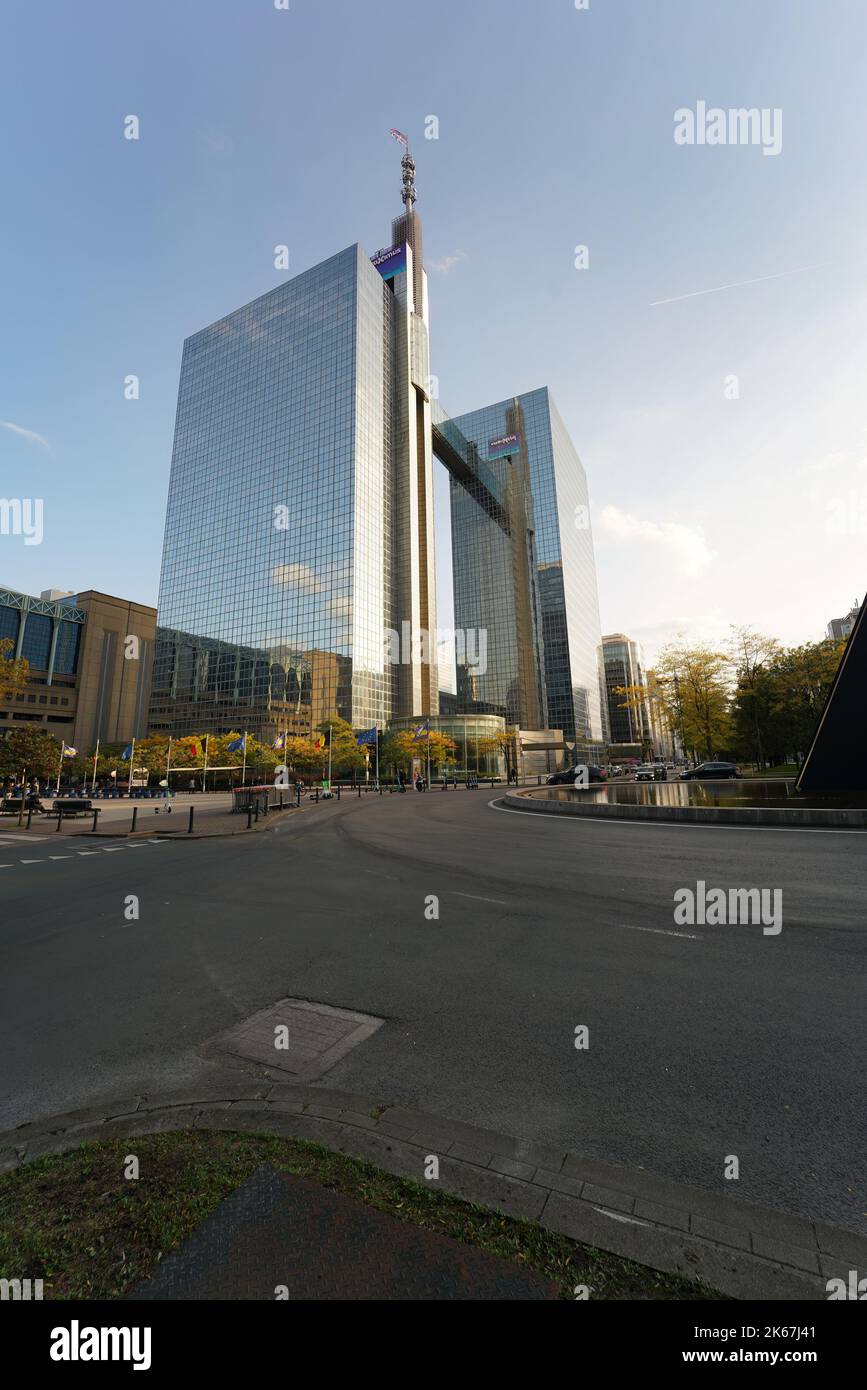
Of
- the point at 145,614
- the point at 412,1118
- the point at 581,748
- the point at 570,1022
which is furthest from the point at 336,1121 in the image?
the point at 145,614

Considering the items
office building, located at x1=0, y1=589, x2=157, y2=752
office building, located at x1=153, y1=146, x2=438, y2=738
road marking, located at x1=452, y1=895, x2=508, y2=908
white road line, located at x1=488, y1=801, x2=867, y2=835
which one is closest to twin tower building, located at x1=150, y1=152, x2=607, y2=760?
office building, located at x1=153, y1=146, x2=438, y2=738

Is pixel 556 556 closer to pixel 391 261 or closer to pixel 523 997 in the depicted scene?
pixel 391 261

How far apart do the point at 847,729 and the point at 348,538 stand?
85455 mm

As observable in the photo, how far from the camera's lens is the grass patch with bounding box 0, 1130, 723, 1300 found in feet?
7.17

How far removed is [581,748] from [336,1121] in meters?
136

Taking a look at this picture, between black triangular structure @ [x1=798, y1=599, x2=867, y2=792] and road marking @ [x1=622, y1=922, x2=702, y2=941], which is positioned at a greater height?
black triangular structure @ [x1=798, y1=599, x2=867, y2=792]

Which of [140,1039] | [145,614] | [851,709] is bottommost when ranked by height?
[140,1039]

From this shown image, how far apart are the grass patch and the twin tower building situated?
88.6 metres

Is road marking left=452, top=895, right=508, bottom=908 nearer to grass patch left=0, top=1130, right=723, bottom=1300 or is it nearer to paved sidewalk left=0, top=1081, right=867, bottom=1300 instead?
paved sidewalk left=0, top=1081, right=867, bottom=1300

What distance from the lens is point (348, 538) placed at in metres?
94.6

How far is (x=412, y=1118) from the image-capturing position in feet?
11.1

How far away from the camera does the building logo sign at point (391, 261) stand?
132 meters

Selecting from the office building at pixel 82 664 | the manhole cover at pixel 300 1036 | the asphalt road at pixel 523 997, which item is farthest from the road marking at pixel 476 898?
the office building at pixel 82 664
